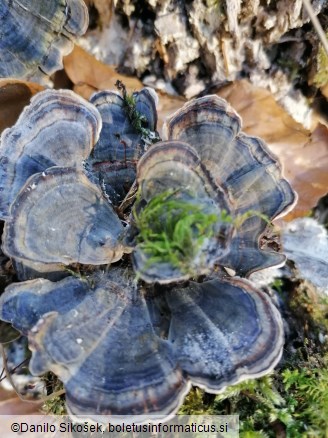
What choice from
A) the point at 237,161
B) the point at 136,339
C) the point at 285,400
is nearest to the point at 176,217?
the point at 136,339

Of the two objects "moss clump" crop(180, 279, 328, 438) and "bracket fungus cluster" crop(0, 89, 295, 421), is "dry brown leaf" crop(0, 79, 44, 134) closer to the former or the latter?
"bracket fungus cluster" crop(0, 89, 295, 421)

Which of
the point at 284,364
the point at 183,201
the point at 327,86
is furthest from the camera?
the point at 327,86

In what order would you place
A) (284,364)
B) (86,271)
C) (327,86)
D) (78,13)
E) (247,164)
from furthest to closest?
(327,86) < (78,13) < (284,364) < (247,164) < (86,271)

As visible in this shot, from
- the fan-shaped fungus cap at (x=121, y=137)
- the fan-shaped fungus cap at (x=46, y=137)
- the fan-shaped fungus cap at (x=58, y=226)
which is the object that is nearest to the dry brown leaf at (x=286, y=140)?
the fan-shaped fungus cap at (x=121, y=137)

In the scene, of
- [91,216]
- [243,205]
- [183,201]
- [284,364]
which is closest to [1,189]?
[91,216]

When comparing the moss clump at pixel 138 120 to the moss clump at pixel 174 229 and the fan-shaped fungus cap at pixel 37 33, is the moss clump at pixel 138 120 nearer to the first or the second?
the fan-shaped fungus cap at pixel 37 33

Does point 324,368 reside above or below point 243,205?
below

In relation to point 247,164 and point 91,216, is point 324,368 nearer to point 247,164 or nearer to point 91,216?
point 247,164
